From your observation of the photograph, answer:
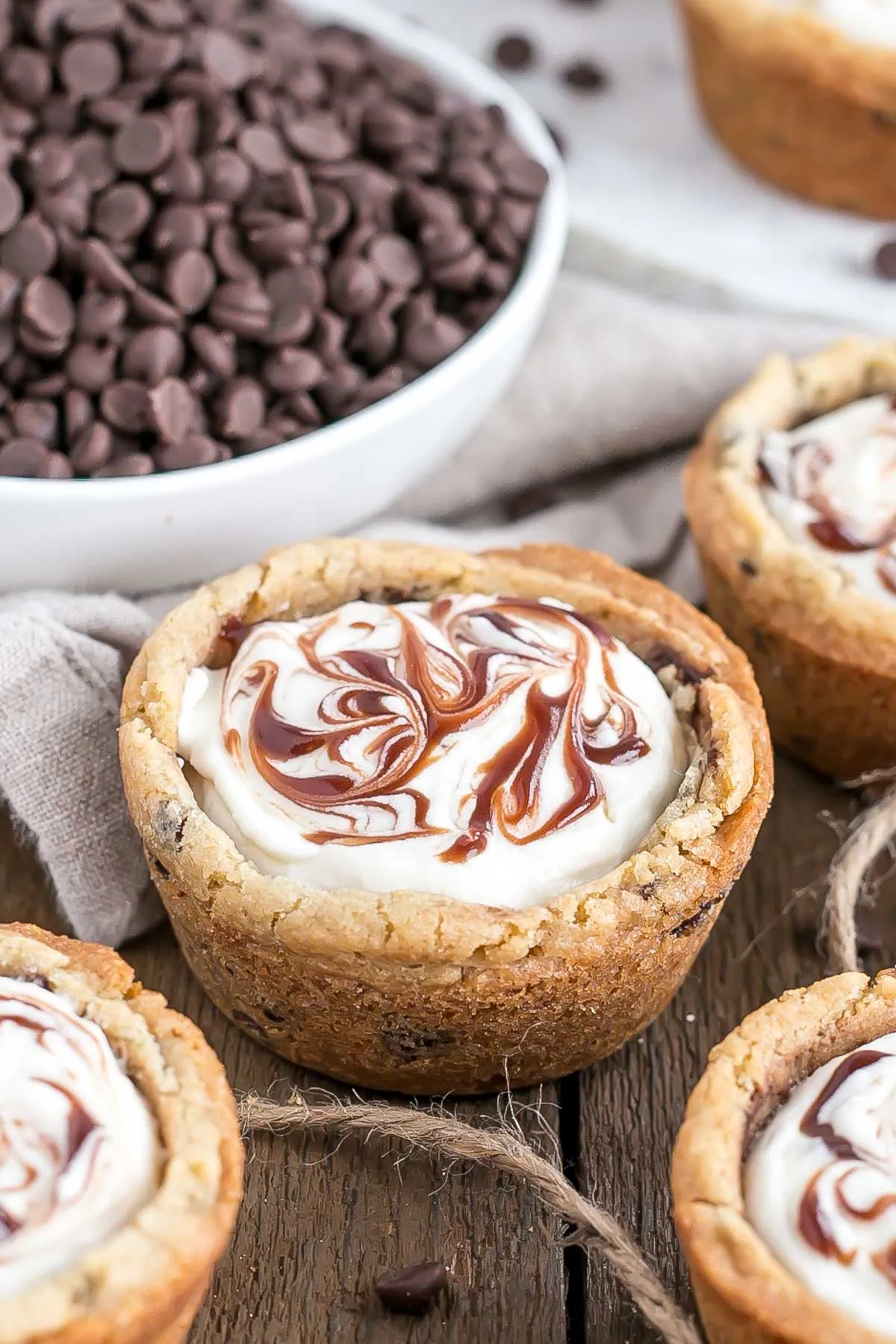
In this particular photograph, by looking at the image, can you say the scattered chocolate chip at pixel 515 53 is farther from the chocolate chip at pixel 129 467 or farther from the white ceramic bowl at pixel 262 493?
the chocolate chip at pixel 129 467

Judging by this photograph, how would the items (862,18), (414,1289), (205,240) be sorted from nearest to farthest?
(414,1289)
(205,240)
(862,18)

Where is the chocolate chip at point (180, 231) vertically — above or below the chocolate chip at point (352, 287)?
above

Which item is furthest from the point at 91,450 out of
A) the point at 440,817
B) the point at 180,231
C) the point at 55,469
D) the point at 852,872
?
the point at 852,872

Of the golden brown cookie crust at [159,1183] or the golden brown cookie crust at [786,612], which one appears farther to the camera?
the golden brown cookie crust at [786,612]

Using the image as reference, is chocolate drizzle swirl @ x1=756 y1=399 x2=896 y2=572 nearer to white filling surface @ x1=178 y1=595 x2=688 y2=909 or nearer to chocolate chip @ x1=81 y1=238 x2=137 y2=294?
white filling surface @ x1=178 y1=595 x2=688 y2=909

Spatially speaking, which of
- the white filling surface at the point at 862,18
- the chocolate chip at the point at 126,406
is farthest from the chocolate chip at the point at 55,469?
the white filling surface at the point at 862,18

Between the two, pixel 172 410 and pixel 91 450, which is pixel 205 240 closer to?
pixel 172 410
